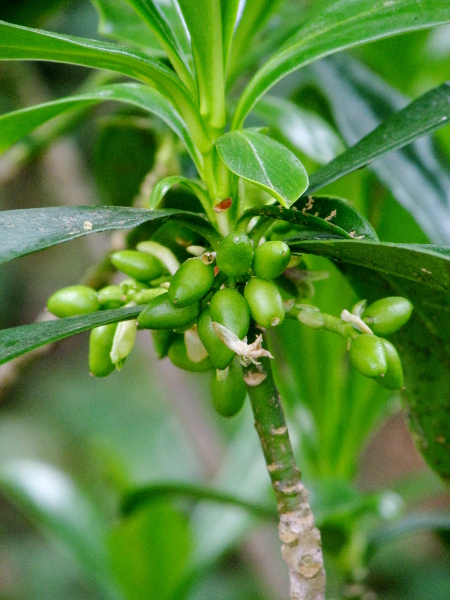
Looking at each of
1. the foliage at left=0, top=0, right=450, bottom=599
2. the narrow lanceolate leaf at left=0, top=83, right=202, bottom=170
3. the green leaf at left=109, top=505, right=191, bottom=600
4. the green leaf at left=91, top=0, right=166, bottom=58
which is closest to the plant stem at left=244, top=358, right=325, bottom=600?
the foliage at left=0, top=0, right=450, bottom=599

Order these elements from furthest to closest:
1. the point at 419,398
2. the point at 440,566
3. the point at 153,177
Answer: the point at 440,566 < the point at 153,177 < the point at 419,398

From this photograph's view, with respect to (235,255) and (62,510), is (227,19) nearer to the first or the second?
(235,255)

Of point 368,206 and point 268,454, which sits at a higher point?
point 368,206

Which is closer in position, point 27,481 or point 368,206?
point 368,206

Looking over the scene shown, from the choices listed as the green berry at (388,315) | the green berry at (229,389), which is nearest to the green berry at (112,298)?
the green berry at (229,389)

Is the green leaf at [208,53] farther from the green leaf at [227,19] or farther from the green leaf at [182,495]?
the green leaf at [182,495]

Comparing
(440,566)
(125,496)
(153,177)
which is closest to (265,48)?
(153,177)

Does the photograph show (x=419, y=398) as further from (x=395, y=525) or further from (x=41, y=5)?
(x=41, y=5)

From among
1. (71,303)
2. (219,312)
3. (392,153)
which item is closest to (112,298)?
(71,303)
